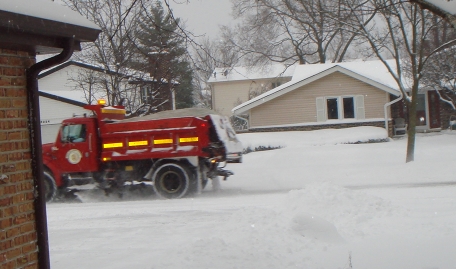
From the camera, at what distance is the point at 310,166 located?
20.2 meters

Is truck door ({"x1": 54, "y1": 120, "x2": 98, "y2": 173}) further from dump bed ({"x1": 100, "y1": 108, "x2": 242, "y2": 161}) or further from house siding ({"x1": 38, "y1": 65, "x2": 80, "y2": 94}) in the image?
house siding ({"x1": 38, "y1": 65, "x2": 80, "y2": 94})

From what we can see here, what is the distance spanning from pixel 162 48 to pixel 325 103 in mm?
16400

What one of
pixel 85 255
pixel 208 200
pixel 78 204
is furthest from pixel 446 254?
pixel 78 204

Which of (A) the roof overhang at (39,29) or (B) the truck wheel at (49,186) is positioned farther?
(B) the truck wheel at (49,186)

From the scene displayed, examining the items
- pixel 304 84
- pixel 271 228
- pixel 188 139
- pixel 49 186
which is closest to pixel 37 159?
pixel 271 228

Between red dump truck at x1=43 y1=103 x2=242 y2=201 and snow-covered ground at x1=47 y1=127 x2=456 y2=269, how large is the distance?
2.08 ft

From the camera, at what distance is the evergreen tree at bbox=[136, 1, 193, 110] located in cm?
1069

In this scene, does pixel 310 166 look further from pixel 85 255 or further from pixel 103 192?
pixel 85 255

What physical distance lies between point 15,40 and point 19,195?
4.30ft

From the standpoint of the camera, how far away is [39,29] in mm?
4387

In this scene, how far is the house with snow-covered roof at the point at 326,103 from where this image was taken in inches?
1182

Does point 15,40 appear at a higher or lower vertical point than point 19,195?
higher

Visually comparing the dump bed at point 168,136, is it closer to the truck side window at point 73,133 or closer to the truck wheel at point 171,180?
the truck wheel at point 171,180

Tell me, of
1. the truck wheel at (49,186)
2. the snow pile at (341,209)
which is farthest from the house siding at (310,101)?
the snow pile at (341,209)
